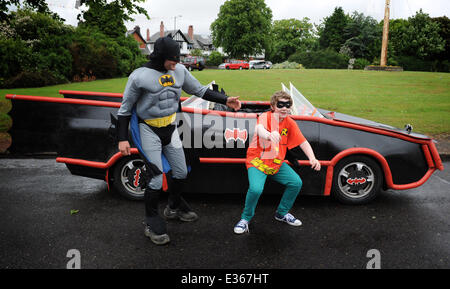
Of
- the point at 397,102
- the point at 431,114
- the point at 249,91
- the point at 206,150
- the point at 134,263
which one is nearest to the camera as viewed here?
the point at 134,263

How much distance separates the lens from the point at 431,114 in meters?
10.6

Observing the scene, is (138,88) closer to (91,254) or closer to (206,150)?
(206,150)

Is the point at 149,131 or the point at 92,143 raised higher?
the point at 149,131

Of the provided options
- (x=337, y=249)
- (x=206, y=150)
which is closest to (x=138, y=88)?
(x=206, y=150)

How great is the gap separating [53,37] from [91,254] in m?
22.6

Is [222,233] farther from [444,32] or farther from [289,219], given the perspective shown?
[444,32]

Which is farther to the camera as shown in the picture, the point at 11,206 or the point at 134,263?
the point at 11,206

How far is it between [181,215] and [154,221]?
1.78 feet

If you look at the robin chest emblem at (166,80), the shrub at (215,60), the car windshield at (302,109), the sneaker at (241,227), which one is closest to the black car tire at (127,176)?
the robin chest emblem at (166,80)

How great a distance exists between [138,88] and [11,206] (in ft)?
7.59

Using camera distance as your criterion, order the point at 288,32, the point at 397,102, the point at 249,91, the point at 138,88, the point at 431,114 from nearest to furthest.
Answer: the point at 138,88 → the point at 431,114 → the point at 397,102 → the point at 249,91 → the point at 288,32

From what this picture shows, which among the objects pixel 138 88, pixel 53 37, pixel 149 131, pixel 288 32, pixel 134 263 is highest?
pixel 288 32

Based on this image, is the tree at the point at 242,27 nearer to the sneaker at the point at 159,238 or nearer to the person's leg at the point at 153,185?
the person's leg at the point at 153,185

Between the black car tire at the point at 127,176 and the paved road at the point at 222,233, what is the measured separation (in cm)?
12
